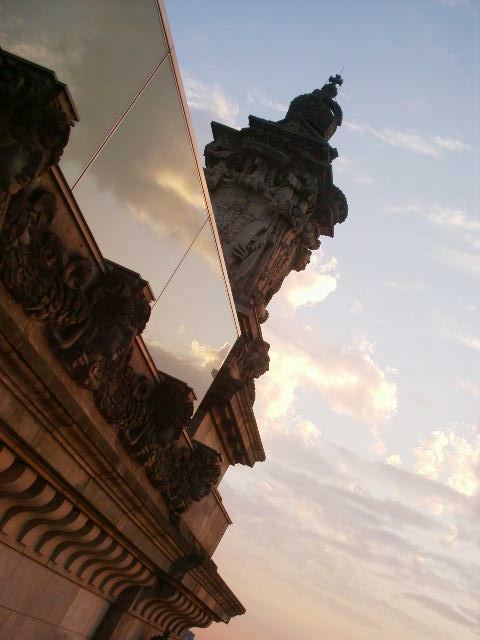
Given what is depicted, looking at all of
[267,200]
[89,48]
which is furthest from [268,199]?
[89,48]

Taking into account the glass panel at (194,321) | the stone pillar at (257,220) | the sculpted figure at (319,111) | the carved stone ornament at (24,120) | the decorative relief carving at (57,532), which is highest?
the sculpted figure at (319,111)

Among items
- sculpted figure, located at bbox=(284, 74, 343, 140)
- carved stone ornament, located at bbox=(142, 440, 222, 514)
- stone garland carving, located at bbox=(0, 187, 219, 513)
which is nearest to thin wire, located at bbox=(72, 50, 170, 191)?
stone garland carving, located at bbox=(0, 187, 219, 513)

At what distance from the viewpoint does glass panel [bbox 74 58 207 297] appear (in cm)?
797

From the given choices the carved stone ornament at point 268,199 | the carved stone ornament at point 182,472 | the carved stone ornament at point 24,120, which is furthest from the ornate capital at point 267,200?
the carved stone ornament at point 24,120

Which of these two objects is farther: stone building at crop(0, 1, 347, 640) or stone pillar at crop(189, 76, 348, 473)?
stone pillar at crop(189, 76, 348, 473)

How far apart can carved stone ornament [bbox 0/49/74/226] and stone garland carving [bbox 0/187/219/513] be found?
338 millimetres

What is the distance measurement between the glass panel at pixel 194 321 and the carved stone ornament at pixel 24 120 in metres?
4.74

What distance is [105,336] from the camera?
7.61 metres

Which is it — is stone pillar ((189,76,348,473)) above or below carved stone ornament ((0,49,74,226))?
above

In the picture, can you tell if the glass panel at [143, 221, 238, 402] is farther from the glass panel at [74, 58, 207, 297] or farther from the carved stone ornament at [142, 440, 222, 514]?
the carved stone ornament at [142, 440, 222, 514]

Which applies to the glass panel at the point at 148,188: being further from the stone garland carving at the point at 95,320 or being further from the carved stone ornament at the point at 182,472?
the carved stone ornament at the point at 182,472

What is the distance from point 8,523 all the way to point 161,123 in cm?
633

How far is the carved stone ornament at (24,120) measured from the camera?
5.50 meters

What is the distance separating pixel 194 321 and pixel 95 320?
→ 489 centimetres
